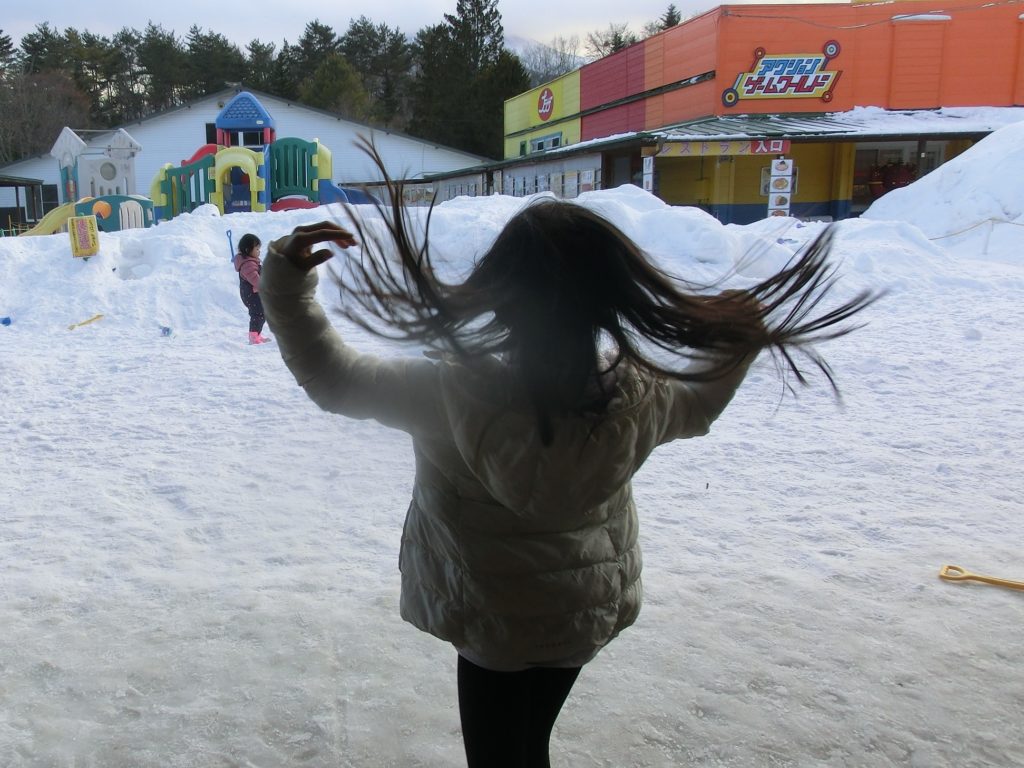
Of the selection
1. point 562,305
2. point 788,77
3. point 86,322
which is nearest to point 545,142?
point 788,77

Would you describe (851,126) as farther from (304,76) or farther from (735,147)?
(304,76)

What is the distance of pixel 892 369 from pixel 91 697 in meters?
7.09

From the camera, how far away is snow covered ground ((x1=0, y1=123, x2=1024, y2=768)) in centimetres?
257

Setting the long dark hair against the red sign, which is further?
the red sign

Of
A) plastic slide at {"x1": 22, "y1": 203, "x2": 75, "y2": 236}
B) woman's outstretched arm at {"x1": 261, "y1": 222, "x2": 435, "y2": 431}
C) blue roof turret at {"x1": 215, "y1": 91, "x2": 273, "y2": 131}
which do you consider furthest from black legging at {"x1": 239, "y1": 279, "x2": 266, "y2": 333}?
blue roof turret at {"x1": 215, "y1": 91, "x2": 273, "y2": 131}

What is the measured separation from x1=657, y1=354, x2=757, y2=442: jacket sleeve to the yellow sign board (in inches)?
508

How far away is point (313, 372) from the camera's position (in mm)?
1531

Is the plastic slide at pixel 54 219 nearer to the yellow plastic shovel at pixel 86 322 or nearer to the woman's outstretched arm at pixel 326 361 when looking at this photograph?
the yellow plastic shovel at pixel 86 322

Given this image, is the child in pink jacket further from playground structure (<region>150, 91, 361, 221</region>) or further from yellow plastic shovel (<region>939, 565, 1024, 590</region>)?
playground structure (<region>150, 91, 361, 221</region>)

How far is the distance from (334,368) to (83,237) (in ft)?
41.9

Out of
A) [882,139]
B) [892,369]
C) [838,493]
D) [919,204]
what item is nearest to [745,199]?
[882,139]

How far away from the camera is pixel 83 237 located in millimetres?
12688

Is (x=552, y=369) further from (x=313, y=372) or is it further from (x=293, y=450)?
(x=293, y=450)

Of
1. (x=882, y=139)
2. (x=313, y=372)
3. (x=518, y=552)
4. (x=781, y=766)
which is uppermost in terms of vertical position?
(x=882, y=139)
